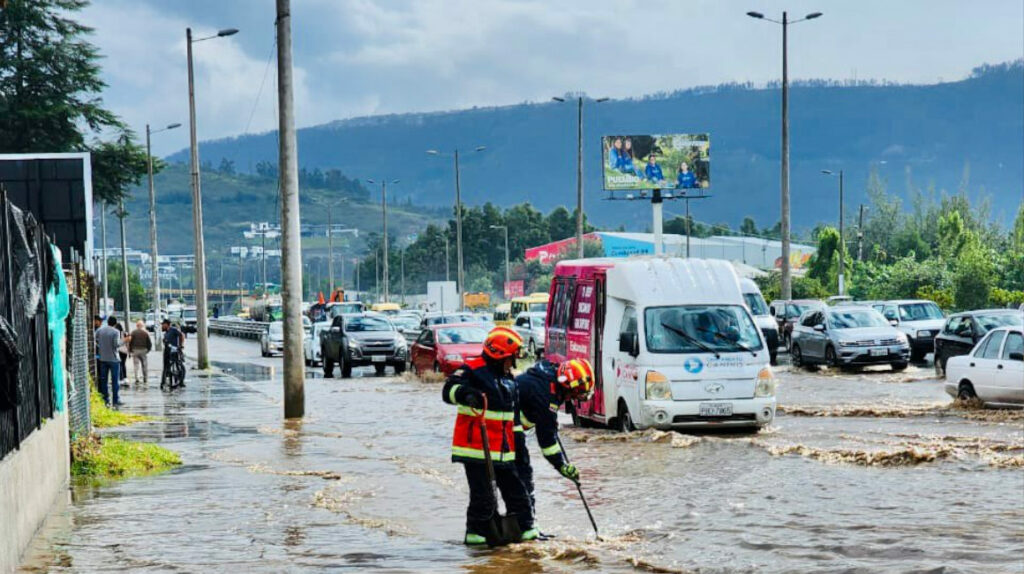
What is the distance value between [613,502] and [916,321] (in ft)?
90.8

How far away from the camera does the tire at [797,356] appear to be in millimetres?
39406

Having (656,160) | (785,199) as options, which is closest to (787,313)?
(785,199)

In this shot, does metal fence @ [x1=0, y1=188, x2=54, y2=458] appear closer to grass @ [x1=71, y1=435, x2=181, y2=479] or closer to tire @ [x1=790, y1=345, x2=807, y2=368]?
grass @ [x1=71, y1=435, x2=181, y2=479]

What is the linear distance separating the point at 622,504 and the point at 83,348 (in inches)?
361

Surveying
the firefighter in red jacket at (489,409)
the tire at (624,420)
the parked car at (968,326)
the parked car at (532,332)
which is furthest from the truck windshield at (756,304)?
the firefighter in red jacket at (489,409)

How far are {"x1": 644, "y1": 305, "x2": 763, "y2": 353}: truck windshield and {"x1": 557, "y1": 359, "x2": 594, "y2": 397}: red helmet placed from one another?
9018mm

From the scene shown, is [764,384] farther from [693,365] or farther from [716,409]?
[693,365]

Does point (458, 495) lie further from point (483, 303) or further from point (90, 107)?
point (483, 303)

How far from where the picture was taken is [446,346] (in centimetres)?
3719

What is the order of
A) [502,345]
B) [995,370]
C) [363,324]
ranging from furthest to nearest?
[363,324] → [995,370] → [502,345]

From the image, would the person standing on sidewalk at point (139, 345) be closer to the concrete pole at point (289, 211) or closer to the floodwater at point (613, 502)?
the floodwater at point (613, 502)

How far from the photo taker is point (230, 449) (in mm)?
20891

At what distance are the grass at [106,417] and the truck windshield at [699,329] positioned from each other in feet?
30.8

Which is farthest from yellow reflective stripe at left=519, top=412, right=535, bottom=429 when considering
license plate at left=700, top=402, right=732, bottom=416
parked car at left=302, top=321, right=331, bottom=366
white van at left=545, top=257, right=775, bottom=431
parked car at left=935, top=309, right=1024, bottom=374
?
parked car at left=302, top=321, right=331, bottom=366
